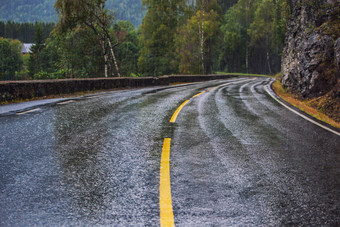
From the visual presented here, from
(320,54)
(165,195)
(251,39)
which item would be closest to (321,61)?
(320,54)

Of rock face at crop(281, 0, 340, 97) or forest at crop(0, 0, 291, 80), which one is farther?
forest at crop(0, 0, 291, 80)

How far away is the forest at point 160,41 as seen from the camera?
36.8 meters

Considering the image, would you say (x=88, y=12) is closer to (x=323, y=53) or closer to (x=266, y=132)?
(x=323, y=53)

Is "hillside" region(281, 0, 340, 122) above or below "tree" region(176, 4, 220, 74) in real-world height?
below

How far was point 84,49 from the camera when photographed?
4675cm

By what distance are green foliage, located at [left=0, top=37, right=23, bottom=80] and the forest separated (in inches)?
10.9

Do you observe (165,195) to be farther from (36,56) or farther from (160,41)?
(36,56)

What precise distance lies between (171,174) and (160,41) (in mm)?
56430

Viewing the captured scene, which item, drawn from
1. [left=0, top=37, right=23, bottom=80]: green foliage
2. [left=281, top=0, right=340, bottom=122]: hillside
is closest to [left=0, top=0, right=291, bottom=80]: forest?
[left=0, top=37, right=23, bottom=80]: green foliage

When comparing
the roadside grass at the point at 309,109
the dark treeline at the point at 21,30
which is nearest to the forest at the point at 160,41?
the roadside grass at the point at 309,109

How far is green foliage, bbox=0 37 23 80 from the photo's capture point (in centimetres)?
9362

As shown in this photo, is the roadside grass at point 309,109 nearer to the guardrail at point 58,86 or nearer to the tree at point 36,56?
the guardrail at point 58,86

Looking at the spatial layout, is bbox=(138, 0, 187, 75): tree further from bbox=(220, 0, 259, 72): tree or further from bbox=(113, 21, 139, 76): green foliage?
bbox=(220, 0, 259, 72): tree

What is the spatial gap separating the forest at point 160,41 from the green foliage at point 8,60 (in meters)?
0.28
